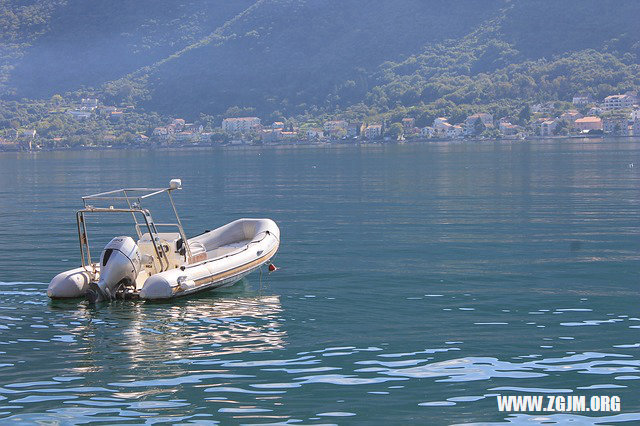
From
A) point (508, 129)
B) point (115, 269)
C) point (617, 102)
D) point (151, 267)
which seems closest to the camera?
point (115, 269)

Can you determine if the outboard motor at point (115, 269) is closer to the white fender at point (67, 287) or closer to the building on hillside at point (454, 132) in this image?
the white fender at point (67, 287)

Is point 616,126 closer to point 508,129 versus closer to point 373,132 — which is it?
point 508,129

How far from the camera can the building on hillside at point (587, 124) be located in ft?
586

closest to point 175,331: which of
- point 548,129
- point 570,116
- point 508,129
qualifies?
point 548,129

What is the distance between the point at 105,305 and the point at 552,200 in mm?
26037

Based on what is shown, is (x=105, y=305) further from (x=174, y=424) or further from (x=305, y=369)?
(x=174, y=424)

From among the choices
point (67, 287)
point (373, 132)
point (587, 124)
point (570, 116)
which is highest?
point (570, 116)

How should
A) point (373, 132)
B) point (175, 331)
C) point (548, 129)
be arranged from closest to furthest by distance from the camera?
point (175, 331) < point (548, 129) < point (373, 132)

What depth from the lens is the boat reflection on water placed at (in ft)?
50.1

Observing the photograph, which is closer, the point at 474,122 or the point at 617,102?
the point at 474,122

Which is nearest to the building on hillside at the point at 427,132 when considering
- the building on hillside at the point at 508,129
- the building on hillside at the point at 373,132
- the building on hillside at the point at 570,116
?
the building on hillside at the point at 373,132

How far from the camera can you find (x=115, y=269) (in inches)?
768

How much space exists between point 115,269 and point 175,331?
3.06m

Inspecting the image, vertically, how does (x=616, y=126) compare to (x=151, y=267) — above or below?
above
